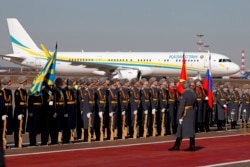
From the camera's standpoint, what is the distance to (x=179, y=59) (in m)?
42.0

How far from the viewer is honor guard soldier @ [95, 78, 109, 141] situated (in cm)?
1371

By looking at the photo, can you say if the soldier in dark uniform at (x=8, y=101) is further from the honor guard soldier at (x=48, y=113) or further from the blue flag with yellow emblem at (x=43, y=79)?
the honor guard soldier at (x=48, y=113)

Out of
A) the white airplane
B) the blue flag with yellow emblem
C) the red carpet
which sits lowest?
the red carpet

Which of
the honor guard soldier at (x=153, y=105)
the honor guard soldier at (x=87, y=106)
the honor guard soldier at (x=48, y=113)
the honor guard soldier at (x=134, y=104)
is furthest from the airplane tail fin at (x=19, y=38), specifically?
the honor guard soldier at (x=48, y=113)

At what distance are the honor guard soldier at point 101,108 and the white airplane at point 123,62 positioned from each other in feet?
87.1

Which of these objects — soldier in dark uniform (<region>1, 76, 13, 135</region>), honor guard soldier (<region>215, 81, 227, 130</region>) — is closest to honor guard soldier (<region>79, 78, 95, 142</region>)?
soldier in dark uniform (<region>1, 76, 13, 135</region>)

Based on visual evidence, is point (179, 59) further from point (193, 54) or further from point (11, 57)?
point (11, 57)

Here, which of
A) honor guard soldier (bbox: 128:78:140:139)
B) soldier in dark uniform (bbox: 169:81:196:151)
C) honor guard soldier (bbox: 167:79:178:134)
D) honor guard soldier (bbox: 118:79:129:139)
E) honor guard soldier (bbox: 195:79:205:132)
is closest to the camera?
soldier in dark uniform (bbox: 169:81:196:151)

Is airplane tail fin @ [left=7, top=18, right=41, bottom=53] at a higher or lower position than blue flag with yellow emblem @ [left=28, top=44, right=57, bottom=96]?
higher

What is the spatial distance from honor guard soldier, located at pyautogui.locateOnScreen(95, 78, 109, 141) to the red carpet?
1.46m

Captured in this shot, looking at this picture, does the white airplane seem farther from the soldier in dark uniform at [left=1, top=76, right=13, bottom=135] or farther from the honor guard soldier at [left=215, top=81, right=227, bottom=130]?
the soldier in dark uniform at [left=1, top=76, right=13, bottom=135]

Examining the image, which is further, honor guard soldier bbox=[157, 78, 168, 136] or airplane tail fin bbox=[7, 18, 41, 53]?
airplane tail fin bbox=[7, 18, 41, 53]

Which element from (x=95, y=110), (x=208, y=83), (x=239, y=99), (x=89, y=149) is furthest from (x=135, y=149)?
(x=239, y=99)

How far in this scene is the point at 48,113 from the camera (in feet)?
40.7
